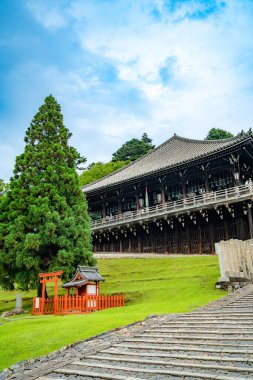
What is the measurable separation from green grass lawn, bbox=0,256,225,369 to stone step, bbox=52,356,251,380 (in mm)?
2067

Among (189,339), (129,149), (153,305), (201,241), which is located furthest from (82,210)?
(129,149)

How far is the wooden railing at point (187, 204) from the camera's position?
28.8 metres

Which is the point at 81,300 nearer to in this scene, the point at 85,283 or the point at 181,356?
the point at 85,283

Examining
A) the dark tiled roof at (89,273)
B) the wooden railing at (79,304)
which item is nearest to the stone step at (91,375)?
the wooden railing at (79,304)

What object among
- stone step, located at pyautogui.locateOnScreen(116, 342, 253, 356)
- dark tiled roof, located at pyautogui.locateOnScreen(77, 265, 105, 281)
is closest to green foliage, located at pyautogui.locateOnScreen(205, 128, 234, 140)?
dark tiled roof, located at pyautogui.locateOnScreen(77, 265, 105, 281)

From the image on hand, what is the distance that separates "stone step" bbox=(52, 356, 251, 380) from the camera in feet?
18.6

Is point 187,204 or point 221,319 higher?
point 187,204

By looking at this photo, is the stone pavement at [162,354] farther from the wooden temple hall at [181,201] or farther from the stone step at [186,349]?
the wooden temple hall at [181,201]

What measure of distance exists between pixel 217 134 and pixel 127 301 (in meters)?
64.8

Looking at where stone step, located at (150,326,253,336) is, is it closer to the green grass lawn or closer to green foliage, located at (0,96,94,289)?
the green grass lawn

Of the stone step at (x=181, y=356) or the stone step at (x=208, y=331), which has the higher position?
the stone step at (x=208, y=331)

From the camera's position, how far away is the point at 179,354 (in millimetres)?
6941

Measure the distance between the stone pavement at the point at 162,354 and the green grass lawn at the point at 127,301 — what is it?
121cm

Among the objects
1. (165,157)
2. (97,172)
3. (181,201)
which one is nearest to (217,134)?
(97,172)
